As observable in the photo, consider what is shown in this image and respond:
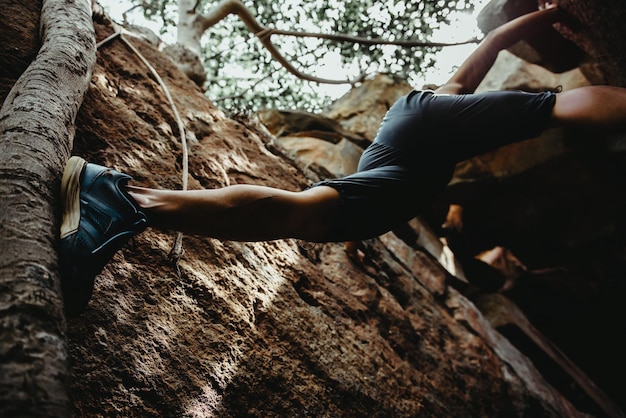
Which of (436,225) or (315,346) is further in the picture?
(436,225)

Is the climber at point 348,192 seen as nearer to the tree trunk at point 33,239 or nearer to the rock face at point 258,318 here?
the tree trunk at point 33,239

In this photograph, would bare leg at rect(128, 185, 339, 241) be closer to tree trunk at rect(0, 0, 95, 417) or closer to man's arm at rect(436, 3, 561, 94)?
tree trunk at rect(0, 0, 95, 417)

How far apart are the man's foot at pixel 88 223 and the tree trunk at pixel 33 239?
1.8 inches

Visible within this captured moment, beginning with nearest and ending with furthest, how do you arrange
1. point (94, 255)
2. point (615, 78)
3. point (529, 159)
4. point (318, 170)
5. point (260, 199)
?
point (94, 255)
point (260, 199)
point (615, 78)
point (318, 170)
point (529, 159)

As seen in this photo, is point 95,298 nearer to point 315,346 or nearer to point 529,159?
point 315,346

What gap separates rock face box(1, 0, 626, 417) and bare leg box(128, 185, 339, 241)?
2.08ft

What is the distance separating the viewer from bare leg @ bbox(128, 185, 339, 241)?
1529 millimetres

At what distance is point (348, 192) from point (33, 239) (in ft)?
4.33

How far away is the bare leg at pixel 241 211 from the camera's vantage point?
1529mm

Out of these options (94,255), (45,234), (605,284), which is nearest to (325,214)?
(94,255)

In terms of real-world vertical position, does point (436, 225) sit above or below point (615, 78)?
below

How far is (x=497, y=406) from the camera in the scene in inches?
146

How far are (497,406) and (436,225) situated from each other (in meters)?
3.80

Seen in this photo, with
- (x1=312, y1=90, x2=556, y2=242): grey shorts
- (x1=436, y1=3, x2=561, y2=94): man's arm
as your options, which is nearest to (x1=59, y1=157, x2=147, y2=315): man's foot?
(x1=312, y1=90, x2=556, y2=242): grey shorts
